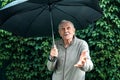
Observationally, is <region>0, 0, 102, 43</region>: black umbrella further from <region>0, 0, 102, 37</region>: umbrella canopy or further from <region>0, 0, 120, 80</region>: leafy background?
<region>0, 0, 120, 80</region>: leafy background

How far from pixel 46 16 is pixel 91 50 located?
73.5 inches

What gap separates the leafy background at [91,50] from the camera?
5871mm

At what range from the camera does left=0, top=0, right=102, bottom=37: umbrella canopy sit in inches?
157

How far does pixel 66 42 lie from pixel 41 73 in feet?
8.17

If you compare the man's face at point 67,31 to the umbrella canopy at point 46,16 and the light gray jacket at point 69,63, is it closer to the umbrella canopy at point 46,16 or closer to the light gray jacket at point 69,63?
the light gray jacket at point 69,63

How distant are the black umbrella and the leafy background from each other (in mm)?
1485

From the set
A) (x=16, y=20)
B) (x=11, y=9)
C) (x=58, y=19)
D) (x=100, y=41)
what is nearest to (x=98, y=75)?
(x=100, y=41)

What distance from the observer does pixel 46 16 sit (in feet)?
14.5

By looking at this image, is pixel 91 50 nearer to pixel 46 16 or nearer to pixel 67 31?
pixel 46 16

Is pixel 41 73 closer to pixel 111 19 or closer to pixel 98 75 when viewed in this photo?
pixel 98 75

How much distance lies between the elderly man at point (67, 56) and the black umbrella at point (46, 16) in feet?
1.02

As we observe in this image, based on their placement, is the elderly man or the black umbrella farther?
the black umbrella

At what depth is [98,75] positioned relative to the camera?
5984 mm

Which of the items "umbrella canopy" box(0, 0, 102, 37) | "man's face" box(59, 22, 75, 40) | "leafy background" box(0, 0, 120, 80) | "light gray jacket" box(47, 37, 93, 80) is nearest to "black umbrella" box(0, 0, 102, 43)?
"umbrella canopy" box(0, 0, 102, 37)
